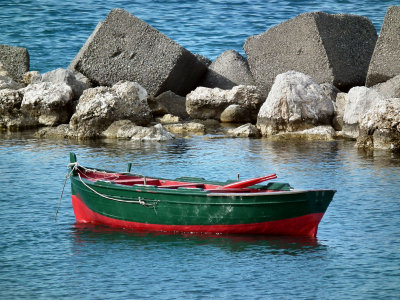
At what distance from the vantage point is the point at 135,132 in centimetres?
2075

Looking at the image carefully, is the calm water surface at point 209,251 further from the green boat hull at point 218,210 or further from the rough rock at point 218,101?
the rough rock at point 218,101

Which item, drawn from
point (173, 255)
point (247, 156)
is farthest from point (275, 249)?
point (247, 156)

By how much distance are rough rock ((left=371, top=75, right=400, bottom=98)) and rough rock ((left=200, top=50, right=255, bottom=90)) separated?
532 centimetres

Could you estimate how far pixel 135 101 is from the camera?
21.7 meters

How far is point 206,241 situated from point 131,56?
46.6 feet

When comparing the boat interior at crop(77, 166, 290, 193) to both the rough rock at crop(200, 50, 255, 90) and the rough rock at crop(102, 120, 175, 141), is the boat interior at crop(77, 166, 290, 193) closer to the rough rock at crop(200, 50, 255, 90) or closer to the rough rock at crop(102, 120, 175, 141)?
the rough rock at crop(102, 120, 175, 141)

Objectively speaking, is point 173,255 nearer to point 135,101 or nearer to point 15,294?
point 15,294

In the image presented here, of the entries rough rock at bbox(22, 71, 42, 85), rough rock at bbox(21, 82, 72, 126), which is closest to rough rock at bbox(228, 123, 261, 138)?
rough rock at bbox(21, 82, 72, 126)

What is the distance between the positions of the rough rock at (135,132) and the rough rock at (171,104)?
3.05m

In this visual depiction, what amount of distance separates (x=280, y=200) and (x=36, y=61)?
23591 millimetres

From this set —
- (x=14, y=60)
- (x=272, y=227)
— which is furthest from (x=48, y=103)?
(x=272, y=227)

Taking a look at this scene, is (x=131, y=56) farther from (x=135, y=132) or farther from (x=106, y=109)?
(x=135, y=132)

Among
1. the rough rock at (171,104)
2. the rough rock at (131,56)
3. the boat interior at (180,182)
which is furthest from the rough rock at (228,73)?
the boat interior at (180,182)

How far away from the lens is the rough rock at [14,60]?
27461mm
